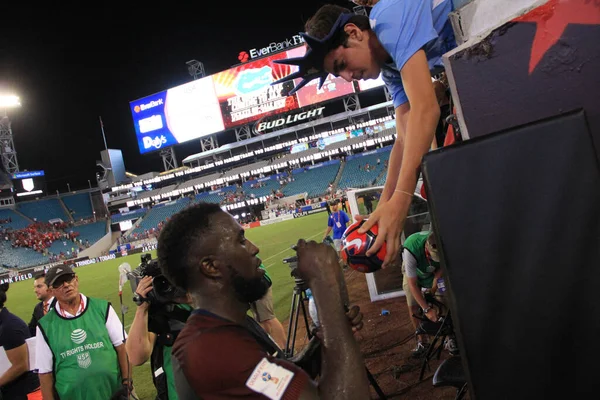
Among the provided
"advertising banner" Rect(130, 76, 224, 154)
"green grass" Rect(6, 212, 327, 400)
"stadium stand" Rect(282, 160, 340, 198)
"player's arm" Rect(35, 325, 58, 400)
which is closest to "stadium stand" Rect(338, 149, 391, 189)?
"stadium stand" Rect(282, 160, 340, 198)

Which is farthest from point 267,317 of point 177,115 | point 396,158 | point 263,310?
point 177,115

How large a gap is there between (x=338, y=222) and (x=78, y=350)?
6.97m

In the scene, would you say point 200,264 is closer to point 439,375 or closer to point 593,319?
point 439,375

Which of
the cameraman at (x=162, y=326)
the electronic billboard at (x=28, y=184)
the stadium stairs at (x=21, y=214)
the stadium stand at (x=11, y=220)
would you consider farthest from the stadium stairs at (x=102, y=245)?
the cameraman at (x=162, y=326)

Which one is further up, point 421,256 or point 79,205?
point 79,205

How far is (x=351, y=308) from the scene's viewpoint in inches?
59.2

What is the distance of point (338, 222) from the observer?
395 inches

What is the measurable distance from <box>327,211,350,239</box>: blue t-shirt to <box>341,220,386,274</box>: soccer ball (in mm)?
8264

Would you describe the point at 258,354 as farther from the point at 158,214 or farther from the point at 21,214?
the point at 21,214

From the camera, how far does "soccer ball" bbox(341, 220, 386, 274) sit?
154 cm

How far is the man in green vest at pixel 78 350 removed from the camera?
3850 mm

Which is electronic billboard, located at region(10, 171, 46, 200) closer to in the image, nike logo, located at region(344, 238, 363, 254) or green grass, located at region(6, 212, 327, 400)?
green grass, located at region(6, 212, 327, 400)

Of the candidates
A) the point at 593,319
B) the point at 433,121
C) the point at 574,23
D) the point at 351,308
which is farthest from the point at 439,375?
the point at 574,23

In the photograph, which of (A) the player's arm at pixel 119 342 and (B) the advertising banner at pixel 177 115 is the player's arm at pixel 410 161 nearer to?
(A) the player's arm at pixel 119 342
